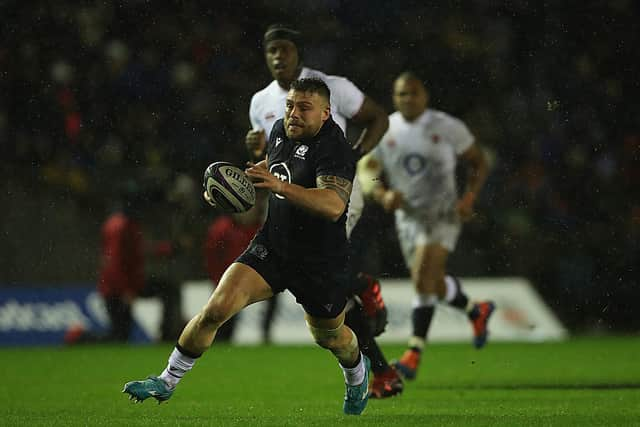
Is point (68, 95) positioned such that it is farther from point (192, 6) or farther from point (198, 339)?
point (198, 339)

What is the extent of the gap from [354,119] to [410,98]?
7.44ft

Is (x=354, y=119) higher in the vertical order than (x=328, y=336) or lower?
higher

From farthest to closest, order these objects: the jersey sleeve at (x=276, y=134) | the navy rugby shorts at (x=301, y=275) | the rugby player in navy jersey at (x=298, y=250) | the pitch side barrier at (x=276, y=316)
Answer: the pitch side barrier at (x=276, y=316), the jersey sleeve at (x=276, y=134), the navy rugby shorts at (x=301, y=275), the rugby player in navy jersey at (x=298, y=250)

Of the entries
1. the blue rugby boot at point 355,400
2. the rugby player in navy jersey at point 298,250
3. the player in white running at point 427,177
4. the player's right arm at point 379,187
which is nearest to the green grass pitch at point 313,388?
the blue rugby boot at point 355,400

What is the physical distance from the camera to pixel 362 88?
51.3 ft

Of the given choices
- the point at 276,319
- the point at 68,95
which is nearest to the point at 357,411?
the point at 276,319

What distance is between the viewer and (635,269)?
1534cm

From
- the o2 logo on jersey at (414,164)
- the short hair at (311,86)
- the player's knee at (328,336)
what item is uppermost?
the short hair at (311,86)

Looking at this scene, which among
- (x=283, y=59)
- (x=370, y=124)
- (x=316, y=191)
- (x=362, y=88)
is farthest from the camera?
(x=362, y=88)

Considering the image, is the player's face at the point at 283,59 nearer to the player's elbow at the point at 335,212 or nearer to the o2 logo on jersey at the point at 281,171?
the o2 logo on jersey at the point at 281,171

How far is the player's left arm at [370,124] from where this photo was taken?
8219 millimetres

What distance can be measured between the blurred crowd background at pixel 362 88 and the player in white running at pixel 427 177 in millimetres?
4356

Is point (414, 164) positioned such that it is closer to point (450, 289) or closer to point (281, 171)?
point (450, 289)

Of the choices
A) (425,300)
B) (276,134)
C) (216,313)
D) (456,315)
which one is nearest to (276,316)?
(456,315)
